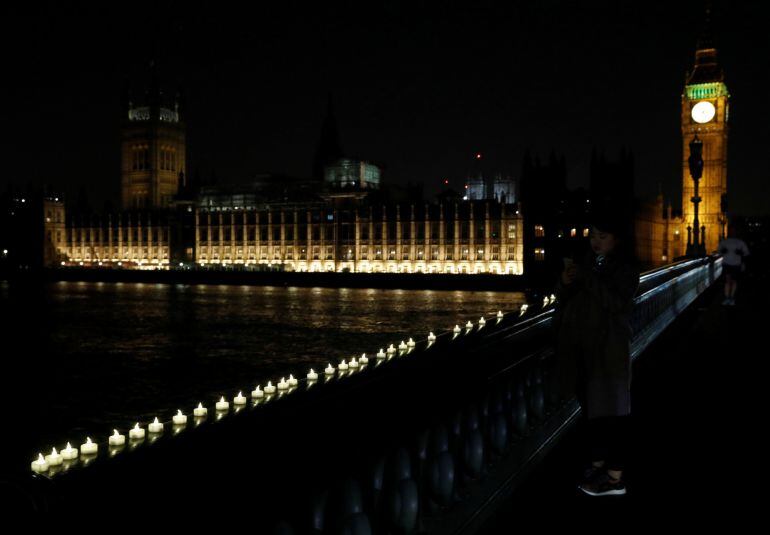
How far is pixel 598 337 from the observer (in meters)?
4.52

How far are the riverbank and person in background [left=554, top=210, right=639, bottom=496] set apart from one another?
6743cm

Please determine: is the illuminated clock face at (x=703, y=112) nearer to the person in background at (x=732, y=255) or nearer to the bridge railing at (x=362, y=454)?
the person in background at (x=732, y=255)

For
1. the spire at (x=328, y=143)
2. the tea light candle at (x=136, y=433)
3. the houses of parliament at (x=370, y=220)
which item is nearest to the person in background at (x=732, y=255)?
the tea light candle at (x=136, y=433)

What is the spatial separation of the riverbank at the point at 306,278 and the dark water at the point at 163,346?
14880 mm

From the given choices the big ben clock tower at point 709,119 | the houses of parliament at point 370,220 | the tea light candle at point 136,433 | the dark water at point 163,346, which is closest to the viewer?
the tea light candle at point 136,433

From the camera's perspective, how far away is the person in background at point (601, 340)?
4.46 metres

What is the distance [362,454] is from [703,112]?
359 ft

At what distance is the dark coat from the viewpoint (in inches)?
176

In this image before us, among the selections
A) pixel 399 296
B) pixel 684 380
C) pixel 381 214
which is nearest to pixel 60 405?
pixel 684 380

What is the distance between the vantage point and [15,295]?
2576 inches

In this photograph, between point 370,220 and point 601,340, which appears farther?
point 370,220

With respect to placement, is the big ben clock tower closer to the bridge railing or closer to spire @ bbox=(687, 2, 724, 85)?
spire @ bbox=(687, 2, 724, 85)

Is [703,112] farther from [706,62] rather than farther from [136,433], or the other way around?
[136,433]

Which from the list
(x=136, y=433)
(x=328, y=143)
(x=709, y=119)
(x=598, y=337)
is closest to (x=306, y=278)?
(x=328, y=143)
